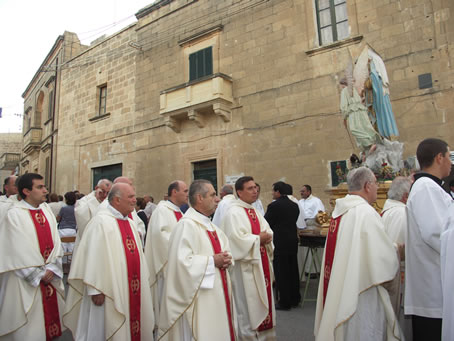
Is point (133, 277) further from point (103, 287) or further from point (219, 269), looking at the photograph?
point (219, 269)

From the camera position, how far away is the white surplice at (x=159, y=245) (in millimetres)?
4219

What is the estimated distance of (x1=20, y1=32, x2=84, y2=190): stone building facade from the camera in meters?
18.5

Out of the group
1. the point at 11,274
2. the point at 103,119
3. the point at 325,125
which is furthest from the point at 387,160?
the point at 103,119

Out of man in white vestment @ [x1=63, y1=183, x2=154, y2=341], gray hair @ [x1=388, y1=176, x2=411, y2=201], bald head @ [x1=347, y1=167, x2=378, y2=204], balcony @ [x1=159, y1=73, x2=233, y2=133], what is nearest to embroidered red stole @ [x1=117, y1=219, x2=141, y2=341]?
man in white vestment @ [x1=63, y1=183, x2=154, y2=341]

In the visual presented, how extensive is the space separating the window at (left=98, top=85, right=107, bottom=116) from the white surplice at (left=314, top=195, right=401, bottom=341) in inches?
607

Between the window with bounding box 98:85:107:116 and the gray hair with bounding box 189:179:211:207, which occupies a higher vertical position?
the window with bounding box 98:85:107:116

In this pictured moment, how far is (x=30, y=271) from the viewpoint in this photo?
3.40 metres

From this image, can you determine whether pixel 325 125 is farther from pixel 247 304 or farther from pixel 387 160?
pixel 247 304

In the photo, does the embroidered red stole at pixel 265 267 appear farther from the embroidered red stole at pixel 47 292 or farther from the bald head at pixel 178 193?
the embroidered red stole at pixel 47 292

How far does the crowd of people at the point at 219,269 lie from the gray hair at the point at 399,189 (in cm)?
1

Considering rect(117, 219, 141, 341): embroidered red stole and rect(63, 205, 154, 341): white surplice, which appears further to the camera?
rect(117, 219, 141, 341): embroidered red stole

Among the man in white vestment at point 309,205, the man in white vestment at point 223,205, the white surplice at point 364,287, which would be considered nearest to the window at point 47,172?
the man in white vestment at point 223,205

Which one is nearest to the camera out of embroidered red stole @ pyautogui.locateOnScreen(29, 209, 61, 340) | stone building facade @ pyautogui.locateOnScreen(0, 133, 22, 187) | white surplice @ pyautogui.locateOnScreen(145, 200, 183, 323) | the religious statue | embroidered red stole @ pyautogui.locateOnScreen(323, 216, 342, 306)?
embroidered red stole @ pyautogui.locateOnScreen(323, 216, 342, 306)

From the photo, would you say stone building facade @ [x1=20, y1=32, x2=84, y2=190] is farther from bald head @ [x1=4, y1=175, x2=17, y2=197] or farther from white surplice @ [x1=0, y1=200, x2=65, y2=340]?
white surplice @ [x1=0, y1=200, x2=65, y2=340]
